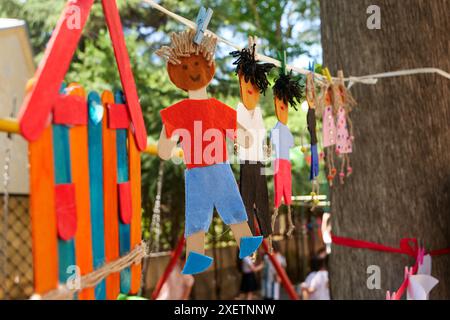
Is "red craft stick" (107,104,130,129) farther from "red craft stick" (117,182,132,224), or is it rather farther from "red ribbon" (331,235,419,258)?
"red ribbon" (331,235,419,258)

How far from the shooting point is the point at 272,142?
1.41 metres

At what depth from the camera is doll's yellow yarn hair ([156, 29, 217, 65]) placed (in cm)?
114

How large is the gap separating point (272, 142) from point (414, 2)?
1.04 meters

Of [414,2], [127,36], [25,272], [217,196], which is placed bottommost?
[25,272]

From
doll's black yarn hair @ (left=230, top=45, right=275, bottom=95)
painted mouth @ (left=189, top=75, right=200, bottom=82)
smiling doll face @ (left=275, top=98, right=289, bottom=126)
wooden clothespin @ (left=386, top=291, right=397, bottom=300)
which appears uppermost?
doll's black yarn hair @ (left=230, top=45, right=275, bottom=95)

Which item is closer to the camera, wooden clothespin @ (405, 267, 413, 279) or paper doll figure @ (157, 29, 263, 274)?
paper doll figure @ (157, 29, 263, 274)

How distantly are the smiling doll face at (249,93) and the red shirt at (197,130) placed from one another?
0.13 meters

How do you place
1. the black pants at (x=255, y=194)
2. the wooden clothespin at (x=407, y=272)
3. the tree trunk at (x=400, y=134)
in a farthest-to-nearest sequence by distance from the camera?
the tree trunk at (x=400, y=134) → the wooden clothespin at (x=407, y=272) → the black pants at (x=255, y=194)

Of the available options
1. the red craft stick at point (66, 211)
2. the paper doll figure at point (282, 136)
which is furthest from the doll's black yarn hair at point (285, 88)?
the red craft stick at point (66, 211)

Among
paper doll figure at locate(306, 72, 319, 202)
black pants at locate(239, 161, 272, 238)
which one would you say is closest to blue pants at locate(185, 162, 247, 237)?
black pants at locate(239, 161, 272, 238)

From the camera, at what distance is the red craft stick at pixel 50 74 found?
836 millimetres

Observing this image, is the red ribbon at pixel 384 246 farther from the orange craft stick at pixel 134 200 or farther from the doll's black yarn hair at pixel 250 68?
the orange craft stick at pixel 134 200
